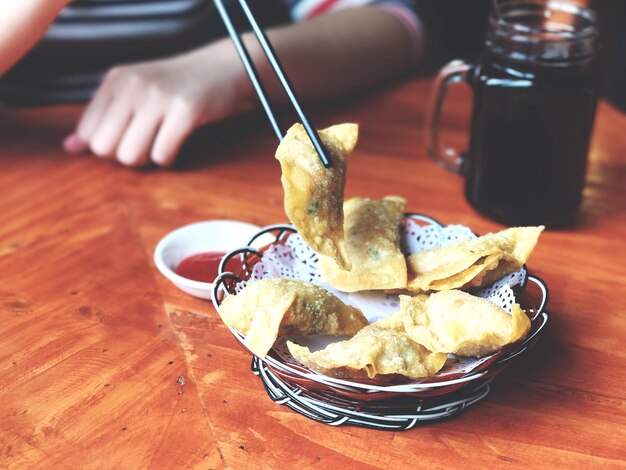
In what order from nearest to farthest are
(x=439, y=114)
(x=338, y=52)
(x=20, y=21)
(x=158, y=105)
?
(x=20, y=21)
(x=439, y=114)
(x=158, y=105)
(x=338, y=52)

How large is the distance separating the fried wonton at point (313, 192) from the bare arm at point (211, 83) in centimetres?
77

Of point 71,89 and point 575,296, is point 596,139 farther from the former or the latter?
point 71,89

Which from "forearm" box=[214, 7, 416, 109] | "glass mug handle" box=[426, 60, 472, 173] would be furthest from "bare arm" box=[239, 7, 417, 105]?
"glass mug handle" box=[426, 60, 472, 173]

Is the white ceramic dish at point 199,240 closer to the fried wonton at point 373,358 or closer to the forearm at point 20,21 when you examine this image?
the fried wonton at point 373,358

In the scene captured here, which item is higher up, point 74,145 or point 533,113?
point 533,113

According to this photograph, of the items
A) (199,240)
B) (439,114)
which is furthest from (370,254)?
(439,114)

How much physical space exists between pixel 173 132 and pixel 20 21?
421 mm

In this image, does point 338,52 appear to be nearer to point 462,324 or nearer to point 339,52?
point 339,52

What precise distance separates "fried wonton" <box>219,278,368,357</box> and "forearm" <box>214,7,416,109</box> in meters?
1.08

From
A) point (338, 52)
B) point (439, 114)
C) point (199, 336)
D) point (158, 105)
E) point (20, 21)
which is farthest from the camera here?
point (338, 52)

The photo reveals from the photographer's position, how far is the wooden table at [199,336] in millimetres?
928

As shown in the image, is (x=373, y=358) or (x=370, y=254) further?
(x=370, y=254)

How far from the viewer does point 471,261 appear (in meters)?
1.06

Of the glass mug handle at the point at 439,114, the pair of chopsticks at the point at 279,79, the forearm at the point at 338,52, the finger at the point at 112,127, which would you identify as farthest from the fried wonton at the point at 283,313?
the forearm at the point at 338,52
